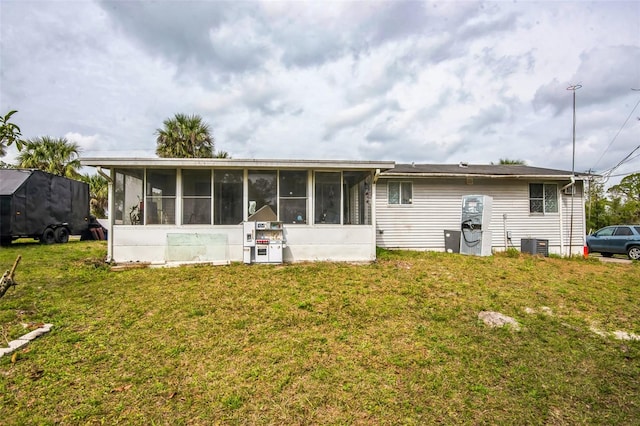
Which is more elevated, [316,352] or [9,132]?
[9,132]

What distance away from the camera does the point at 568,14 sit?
8375 mm

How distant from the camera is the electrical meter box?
10.1m

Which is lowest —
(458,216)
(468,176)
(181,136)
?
(458,216)

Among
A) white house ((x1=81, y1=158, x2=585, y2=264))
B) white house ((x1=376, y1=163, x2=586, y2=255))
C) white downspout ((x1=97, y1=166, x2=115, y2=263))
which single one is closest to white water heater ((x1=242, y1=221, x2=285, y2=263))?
white house ((x1=81, y1=158, x2=585, y2=264))

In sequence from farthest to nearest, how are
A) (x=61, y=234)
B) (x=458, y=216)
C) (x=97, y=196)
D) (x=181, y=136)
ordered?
(x=97, y=196) < (x=181, y=136) < (x=61, y=234) < (x=458, y=216)

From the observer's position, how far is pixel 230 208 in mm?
8500

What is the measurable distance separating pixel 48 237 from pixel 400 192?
42.6ft

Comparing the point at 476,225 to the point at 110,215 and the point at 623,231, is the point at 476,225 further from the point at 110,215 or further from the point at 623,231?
the point at 110,215

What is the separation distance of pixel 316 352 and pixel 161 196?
6.53 metres

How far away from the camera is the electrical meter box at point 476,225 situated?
10.1m

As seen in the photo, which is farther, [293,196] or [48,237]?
[48,237]

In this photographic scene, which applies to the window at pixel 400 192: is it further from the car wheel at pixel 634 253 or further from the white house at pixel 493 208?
the car wheel at pixel 634 253

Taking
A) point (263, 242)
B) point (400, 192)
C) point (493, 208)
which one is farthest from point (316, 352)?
point (493, 208)

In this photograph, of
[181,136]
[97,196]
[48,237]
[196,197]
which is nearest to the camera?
[196,197]
